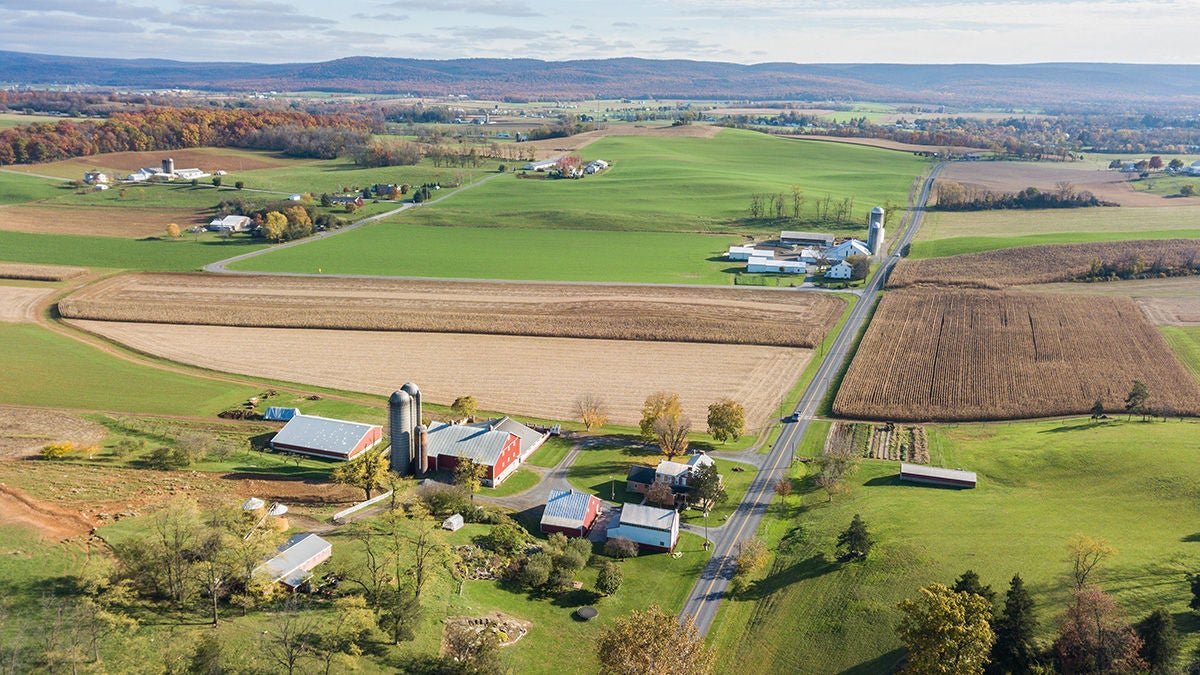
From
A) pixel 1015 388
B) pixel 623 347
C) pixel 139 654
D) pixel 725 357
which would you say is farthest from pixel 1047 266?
pixel 139 654

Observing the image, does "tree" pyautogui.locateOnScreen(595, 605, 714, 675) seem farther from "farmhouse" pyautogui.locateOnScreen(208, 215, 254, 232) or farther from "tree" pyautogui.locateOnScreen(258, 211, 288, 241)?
"farmhouse" pyautogui.locateOnScreen(208, 215, 254, 232)

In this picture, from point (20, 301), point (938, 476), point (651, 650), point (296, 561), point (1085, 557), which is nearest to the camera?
point (651, 650)

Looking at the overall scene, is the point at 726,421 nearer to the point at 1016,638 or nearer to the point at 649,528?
the point at 649,528

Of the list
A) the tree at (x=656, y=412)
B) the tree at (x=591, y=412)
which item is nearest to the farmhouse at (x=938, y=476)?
the tree at (x=656, y=412)

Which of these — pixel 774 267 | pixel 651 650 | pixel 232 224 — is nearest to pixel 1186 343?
pixel 774 267

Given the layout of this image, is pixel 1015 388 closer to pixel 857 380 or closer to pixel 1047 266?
pixel 857 380

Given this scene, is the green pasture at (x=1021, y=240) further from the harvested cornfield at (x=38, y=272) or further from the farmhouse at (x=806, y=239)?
the harvested cornfield at (x=38, y=272)
